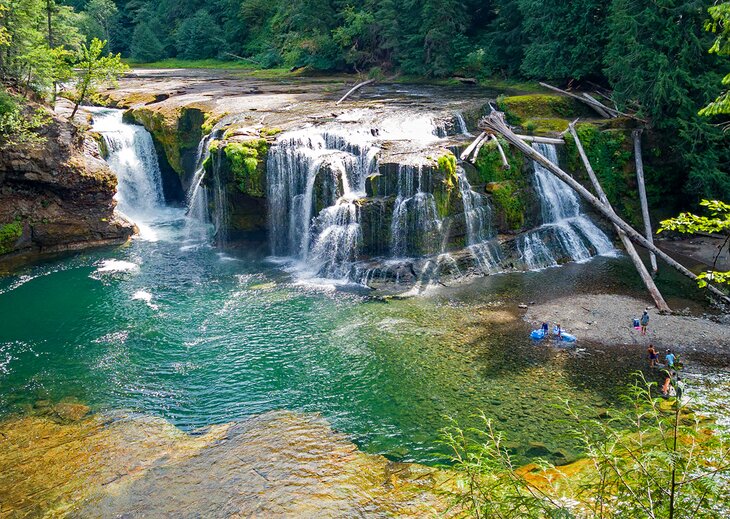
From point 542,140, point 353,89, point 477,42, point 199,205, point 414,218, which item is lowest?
point 199,205

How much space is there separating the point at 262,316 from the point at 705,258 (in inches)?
705

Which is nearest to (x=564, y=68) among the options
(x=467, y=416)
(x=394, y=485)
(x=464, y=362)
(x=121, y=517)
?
(x=464, y=362)

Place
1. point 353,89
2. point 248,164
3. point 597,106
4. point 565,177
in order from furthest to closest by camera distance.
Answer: point 353,89 → point 597,106 → point 248,164 → point 565,177

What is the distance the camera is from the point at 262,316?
766 inches

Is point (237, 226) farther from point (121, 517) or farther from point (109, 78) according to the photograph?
point (121, 517)

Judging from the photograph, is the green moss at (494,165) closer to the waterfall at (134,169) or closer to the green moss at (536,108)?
the green moss at (536,108)

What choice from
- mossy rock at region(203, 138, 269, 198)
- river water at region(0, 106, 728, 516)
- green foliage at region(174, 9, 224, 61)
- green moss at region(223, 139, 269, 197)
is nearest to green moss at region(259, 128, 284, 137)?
mossy rock at region(203, 138, 269, 198)

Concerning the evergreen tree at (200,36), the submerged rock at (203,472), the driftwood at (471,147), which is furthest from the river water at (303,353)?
the evergreen tree at (200,36)

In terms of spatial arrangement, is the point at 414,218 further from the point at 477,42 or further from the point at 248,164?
the point at 477,42

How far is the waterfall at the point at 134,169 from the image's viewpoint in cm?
3114

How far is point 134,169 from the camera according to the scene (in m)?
31.8

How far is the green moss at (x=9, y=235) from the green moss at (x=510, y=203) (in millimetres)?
20696

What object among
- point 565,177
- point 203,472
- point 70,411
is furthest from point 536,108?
point 70,411

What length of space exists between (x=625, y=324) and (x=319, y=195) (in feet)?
43.0
